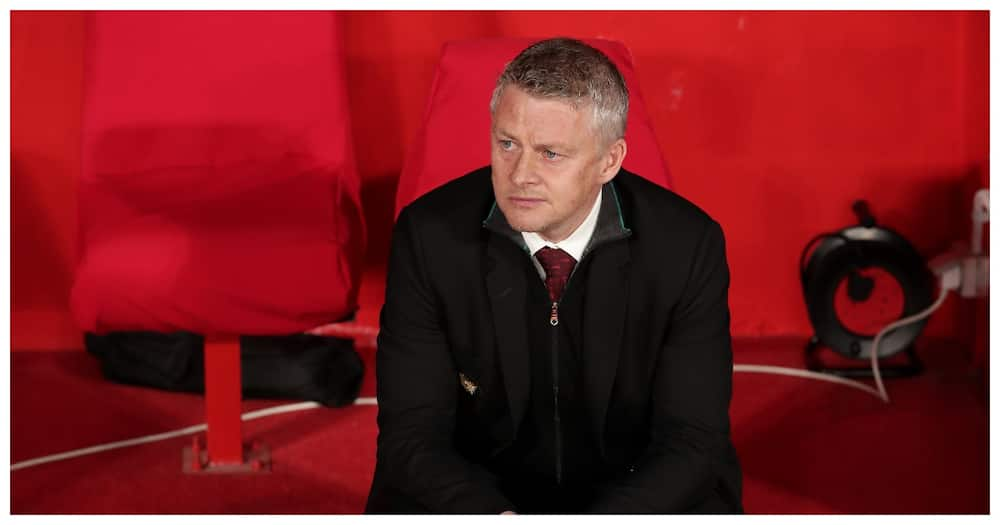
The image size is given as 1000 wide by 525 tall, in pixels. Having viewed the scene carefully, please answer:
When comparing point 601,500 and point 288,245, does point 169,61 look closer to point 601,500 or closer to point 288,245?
point 288,245

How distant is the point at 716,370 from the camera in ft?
6.18

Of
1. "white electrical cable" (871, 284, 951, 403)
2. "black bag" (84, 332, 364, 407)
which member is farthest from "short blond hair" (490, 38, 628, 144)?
"white electrical cable" (871, 284, 951, 403)

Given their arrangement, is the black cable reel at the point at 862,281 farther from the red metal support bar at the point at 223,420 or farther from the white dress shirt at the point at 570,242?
the white dress shirt at the point at 570,242

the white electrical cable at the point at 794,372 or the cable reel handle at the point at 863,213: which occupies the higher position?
the cable reel handle at the point at 863,213

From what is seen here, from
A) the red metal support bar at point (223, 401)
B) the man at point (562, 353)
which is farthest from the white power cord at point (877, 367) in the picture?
the man at point (562, 353)

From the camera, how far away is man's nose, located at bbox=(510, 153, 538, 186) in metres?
1.76

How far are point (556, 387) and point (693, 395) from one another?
0.16 m

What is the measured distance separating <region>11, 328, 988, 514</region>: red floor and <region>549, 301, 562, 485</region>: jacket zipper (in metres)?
0.81

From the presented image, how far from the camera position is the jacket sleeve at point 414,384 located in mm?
1878

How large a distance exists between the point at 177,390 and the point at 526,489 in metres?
1.42

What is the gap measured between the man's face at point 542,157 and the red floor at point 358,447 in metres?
1.04

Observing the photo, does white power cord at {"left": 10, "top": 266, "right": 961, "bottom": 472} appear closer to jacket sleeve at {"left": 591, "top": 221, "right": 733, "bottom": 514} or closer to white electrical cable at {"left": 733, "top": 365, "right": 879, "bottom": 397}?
white electrical cable at {"left": 733, "top": 365, "right": 879, "bottom": 397}
